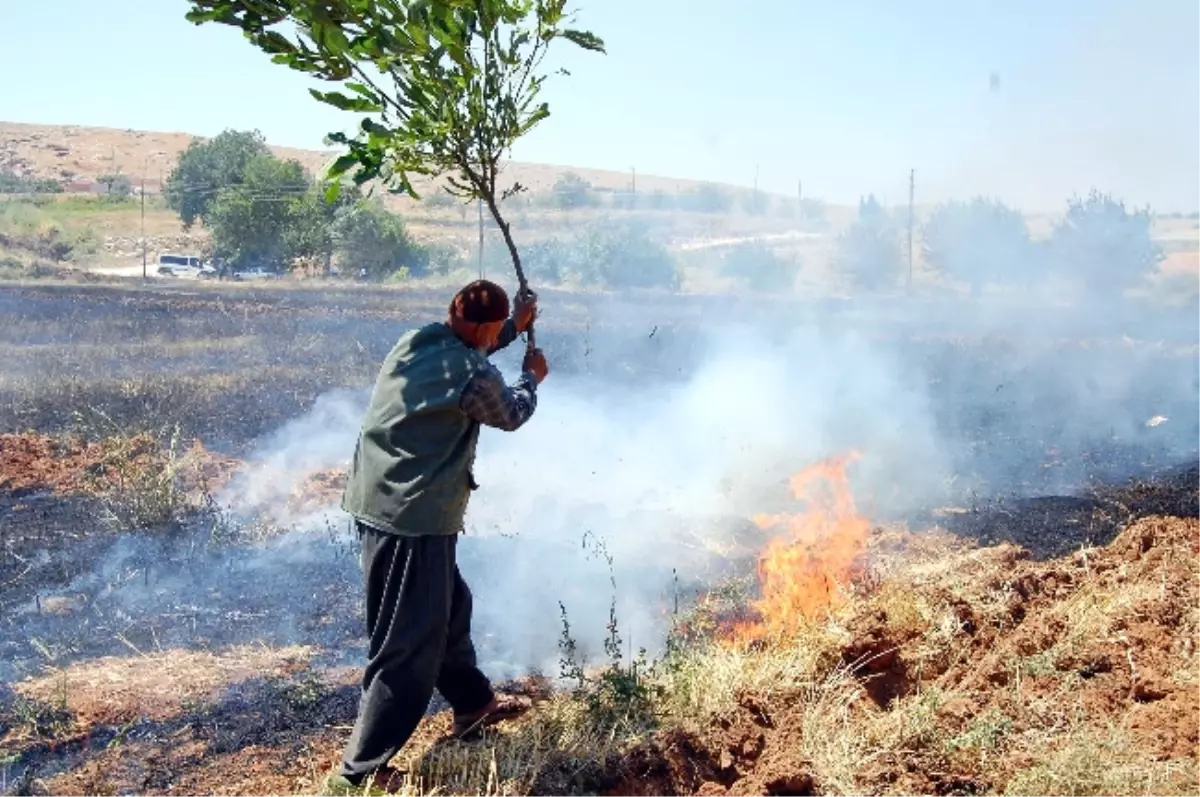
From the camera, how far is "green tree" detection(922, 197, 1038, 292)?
31.7 metres

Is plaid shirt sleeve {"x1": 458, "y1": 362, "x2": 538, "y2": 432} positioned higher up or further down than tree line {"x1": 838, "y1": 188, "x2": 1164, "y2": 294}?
further down

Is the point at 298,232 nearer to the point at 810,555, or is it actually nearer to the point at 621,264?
the point at 621,264

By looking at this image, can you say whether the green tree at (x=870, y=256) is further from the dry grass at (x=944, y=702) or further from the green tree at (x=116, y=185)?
the green tree at (x=116, y=185)

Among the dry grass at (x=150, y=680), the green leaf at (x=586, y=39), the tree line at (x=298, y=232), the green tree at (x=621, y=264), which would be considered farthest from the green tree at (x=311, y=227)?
the green leaf at (x=586, y=39)

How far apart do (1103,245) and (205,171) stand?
3426cm

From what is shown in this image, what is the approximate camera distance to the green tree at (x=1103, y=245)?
96.3ft

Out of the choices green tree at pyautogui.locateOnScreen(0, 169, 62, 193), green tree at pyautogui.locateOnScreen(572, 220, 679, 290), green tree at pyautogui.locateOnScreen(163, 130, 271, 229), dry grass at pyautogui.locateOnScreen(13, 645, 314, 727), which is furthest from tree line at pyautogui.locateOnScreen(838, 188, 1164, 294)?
green tree at pyautogui.locateOnScreen(0, 169, 62, 193)

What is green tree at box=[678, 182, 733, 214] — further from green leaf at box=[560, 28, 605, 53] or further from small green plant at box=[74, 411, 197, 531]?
green leaf at box=[560, 28, 605, 53]

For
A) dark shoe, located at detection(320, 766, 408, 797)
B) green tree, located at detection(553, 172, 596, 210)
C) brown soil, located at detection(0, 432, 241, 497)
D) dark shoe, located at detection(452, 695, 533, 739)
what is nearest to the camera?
dark shoe, located at detection(320, 766, 408, 797)

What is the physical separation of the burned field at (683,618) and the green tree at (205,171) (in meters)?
28.7

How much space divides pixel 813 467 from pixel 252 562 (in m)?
4.66

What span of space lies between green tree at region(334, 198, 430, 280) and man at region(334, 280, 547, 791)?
2817 centimetres

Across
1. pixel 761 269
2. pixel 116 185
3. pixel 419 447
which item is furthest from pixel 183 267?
pixel 419 447

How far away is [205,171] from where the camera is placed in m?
40.2
